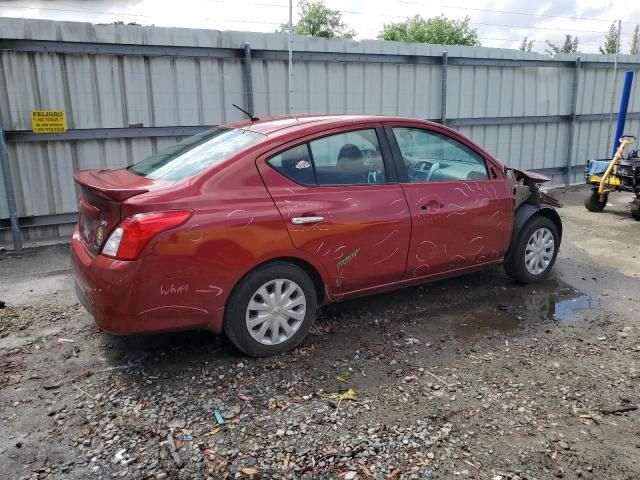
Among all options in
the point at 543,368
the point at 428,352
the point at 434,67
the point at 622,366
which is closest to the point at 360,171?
the point at 428,352

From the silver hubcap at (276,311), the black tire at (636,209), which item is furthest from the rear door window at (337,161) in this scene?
the black tire at (636,209)

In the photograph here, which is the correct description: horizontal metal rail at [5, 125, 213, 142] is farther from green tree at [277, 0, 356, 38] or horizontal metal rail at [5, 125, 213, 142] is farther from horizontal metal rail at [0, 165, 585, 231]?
green tree at [277, 0, 356, 38]

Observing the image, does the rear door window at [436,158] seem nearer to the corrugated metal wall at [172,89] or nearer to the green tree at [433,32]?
the corrugated metal wall at [172,89]

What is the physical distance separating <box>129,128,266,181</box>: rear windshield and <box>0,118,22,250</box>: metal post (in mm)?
3093

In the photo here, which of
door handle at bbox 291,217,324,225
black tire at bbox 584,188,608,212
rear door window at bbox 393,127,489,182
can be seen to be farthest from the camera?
black tire at bbox 584,188,608,212

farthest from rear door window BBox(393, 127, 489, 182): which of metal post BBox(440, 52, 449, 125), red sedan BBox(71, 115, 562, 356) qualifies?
metal post BBox(440, 52, 449, 125)

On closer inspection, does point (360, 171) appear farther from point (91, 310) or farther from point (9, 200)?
point (9, 200)

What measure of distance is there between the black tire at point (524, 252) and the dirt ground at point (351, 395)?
1.00 ft

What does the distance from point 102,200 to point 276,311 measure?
1316 millimetres

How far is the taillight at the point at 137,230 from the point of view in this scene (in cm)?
313

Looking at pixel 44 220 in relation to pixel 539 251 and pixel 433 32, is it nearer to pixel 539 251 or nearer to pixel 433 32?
pixel 539 251

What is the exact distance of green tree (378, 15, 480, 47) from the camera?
42.8 meters

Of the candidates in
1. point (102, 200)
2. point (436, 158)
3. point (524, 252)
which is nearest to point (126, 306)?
point (102, 200)

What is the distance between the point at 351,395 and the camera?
10.8 feet
